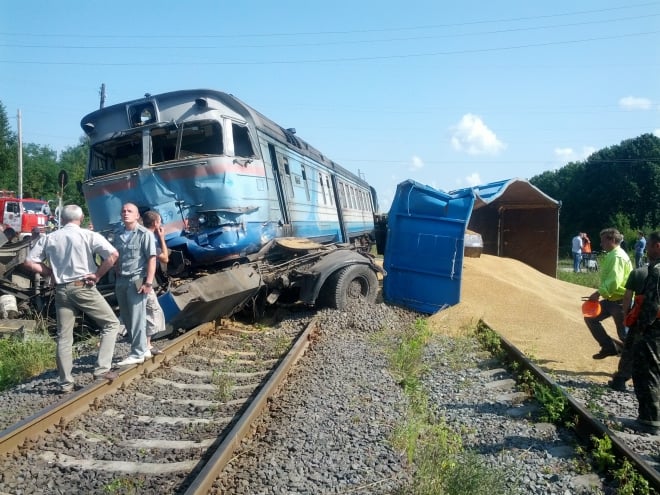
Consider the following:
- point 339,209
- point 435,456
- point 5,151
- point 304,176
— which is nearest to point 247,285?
point 304,176

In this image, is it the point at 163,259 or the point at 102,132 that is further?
the point at 102,132

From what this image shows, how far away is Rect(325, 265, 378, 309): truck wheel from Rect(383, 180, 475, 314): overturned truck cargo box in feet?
2.41

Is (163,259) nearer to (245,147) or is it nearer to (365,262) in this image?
(245,147)

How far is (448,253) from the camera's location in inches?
378

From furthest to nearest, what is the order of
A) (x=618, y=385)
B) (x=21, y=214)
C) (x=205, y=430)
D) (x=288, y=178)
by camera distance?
(x=21, y=214), (x=288, y=178), (x=618, y=385), (x=205, y=430)

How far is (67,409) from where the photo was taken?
4.36m

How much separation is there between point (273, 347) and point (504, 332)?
12.3ft

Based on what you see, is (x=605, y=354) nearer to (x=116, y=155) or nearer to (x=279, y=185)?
(x=279, y=185)

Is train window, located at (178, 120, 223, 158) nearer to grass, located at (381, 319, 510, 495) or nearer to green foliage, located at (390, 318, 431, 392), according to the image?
green foliage, located at (390, 318, 431, 392)

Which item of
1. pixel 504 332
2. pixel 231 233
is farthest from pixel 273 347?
pixel 504 332

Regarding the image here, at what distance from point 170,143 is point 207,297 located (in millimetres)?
2494

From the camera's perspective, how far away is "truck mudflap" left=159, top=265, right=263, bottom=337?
6.64 meters

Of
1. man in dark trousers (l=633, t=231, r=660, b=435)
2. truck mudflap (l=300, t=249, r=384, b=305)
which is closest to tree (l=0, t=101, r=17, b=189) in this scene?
truck mudflap (l=300, t=249, r=384, b=305)

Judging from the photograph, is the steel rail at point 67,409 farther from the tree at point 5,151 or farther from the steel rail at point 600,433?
the tree at point 5,151
